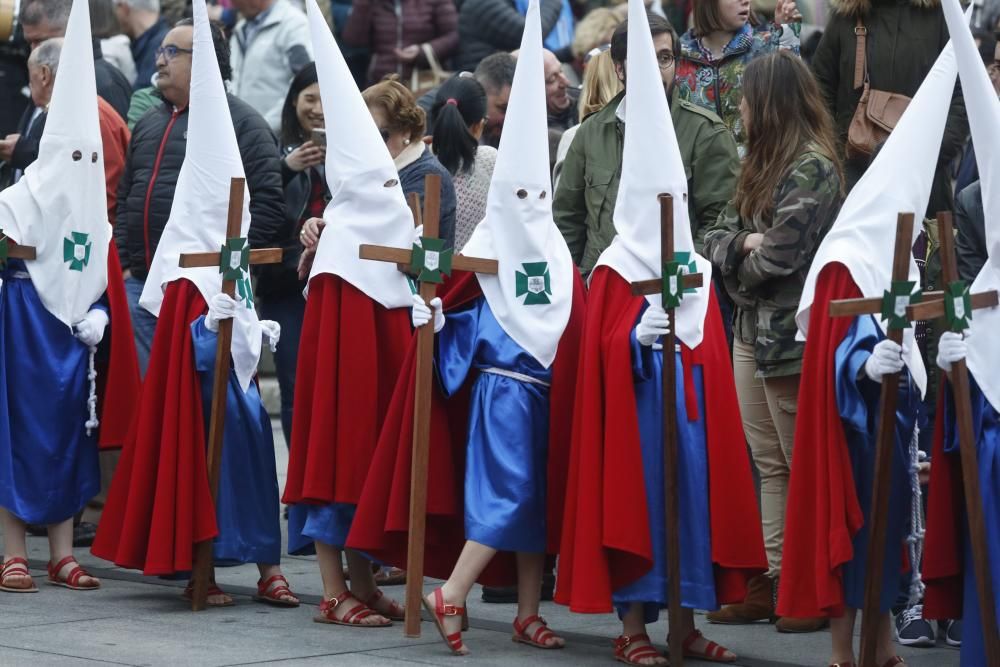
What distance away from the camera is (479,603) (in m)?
7.50

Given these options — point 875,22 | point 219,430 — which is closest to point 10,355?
point 219,430

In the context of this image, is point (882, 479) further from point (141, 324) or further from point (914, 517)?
point (141, 324)

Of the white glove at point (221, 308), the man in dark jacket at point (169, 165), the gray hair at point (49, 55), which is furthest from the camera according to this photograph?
the gray hair at point (49, 55)

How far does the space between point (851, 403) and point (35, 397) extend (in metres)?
3.49

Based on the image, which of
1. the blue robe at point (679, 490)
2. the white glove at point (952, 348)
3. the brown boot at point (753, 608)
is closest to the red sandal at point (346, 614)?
the blue robe at point (679, 490)

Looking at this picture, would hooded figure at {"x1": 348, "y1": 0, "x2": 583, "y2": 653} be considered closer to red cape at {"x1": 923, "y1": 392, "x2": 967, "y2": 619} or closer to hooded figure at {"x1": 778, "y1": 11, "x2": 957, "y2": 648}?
hooded figure at {"x1": 778, "y1": 11, "x2": 957, "y2": 648}

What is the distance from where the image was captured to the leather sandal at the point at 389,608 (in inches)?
279

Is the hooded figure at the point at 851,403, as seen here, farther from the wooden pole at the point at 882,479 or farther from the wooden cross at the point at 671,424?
the wooden cross at the point at 671,424

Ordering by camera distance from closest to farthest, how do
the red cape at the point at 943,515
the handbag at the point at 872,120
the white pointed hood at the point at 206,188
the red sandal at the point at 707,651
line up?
the red cape at the point at 943,515, the red sandal at the point at 707,651, the white pointed hood at the point at 206,188, the handbag at the point at 872,120

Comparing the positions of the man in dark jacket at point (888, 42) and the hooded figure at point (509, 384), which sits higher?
the man in dark jacket at point (888, 42)

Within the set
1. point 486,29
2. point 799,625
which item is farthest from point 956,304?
point 486,29

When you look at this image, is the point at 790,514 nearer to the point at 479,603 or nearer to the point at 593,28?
the point at 479,603

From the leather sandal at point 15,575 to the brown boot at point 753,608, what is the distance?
2760 mm

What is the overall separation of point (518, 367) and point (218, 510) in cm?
149
